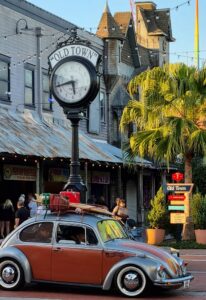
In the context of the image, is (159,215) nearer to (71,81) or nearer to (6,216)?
(6,216)

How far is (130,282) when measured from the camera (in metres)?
10.9

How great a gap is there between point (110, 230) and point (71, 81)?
3459 millimetres

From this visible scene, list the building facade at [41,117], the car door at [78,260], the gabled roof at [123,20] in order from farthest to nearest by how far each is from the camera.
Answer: the gabled roof at [123,20]
the building facade at [41,117]
the car door at [78,260]

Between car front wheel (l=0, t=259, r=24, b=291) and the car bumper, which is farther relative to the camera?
car front wheel (l=0, t=259, r=24, b=291)

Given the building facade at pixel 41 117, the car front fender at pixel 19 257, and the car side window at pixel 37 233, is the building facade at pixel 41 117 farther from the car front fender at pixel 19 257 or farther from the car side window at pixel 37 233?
the car front fender at pixel 19 257

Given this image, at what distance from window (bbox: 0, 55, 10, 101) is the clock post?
1186 cm

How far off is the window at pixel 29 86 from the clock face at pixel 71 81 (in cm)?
1334

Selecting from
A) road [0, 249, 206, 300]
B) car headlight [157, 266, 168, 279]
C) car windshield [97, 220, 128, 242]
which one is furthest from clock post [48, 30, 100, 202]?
car headlight [157, 266, 168, 279]

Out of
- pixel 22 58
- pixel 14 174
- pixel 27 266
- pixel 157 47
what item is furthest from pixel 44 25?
pixel 27 266

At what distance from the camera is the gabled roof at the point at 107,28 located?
34.2m

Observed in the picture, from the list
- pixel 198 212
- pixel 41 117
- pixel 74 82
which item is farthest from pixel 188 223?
pixel 74 82

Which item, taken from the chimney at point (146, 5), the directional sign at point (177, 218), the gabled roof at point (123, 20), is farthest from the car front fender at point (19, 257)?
the chimney at point (146, 5)

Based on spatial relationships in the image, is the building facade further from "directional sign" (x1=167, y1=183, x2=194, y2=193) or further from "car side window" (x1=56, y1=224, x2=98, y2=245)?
"car side window" (x1=56, y1=224, x2=98, y2=245)

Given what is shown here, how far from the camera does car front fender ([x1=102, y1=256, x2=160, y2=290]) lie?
423 inches
